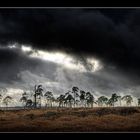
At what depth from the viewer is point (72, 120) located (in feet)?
38.3

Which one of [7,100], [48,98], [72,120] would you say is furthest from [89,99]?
[7,100]

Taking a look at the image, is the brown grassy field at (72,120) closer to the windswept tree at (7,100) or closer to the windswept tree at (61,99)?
the windswept tree at (61,99)

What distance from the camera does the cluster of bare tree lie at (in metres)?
12.0

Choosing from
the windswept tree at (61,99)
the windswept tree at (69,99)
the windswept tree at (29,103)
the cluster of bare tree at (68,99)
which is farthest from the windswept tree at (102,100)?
the windswept tree at (29,103)

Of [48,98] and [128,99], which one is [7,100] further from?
[128,99]

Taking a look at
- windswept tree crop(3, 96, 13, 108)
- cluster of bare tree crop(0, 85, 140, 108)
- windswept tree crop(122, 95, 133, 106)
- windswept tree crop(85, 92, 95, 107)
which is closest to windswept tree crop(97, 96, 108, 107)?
cluster of bare tree crop(0, 85, 140, 108)

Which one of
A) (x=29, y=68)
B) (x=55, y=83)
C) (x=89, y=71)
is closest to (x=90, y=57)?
(x=89, y=71)

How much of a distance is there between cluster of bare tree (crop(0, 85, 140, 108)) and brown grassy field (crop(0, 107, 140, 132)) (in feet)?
0.97

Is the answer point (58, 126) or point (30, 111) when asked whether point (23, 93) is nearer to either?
point (30, 111)

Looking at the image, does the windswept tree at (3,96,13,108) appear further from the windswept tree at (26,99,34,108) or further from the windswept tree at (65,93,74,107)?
the windswept tree at (65,93,74,107)

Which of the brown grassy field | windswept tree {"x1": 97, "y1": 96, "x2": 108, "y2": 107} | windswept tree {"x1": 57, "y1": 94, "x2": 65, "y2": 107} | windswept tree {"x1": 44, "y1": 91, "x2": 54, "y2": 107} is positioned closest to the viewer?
the brown grassy field

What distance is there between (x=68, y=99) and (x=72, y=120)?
1.16m

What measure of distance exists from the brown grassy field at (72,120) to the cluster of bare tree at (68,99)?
0.30 meters

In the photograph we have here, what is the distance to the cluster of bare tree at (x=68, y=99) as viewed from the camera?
11984 millimetres
